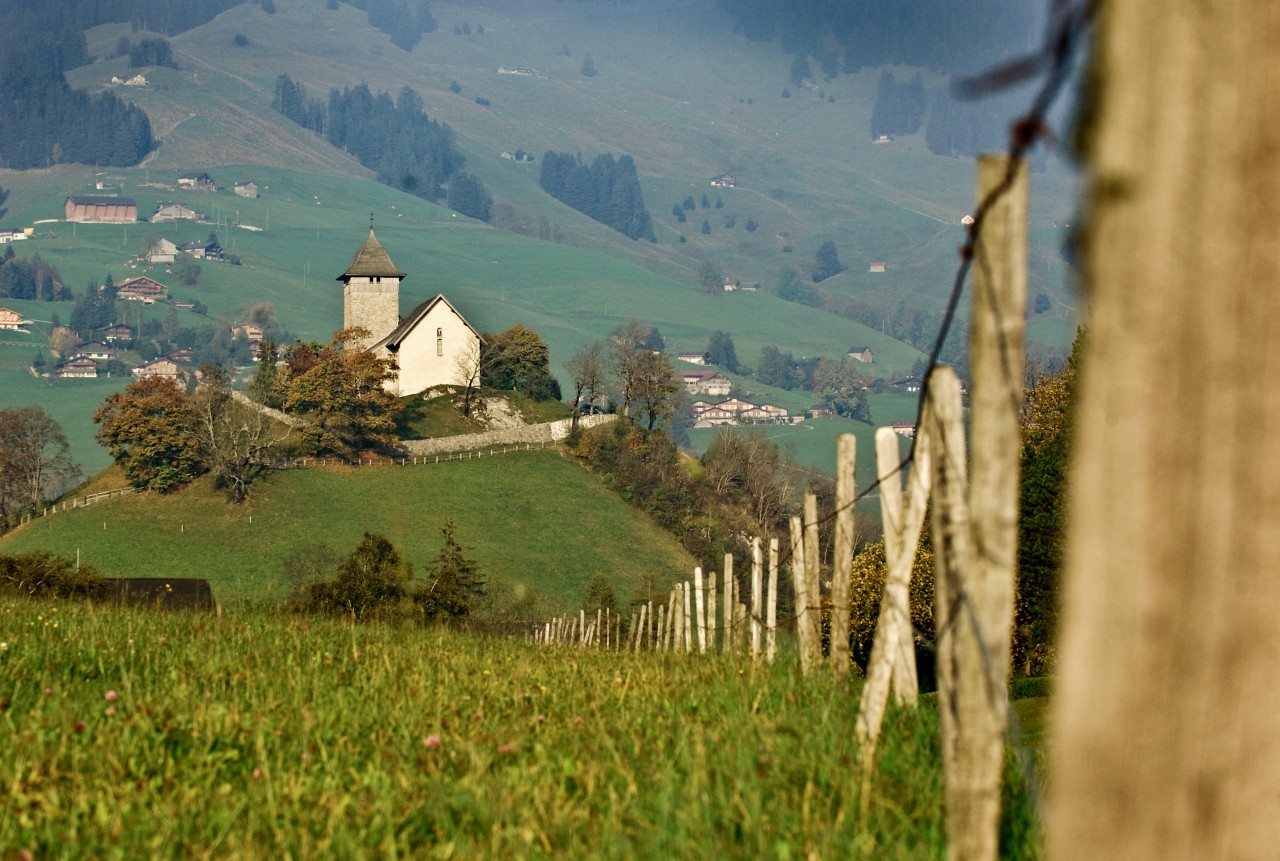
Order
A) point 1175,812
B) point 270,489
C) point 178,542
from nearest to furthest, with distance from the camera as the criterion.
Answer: point 1175,812 → point 178,542 → point 270,489

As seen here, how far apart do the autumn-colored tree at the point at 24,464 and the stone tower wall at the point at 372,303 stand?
76.6 ft

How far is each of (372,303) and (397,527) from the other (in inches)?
1469

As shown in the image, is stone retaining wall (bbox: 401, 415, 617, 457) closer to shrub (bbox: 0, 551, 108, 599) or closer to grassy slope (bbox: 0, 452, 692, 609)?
grassy slope (bbox: 0, 452, 692, 609)

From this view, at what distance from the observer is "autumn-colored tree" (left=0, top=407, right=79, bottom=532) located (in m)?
101

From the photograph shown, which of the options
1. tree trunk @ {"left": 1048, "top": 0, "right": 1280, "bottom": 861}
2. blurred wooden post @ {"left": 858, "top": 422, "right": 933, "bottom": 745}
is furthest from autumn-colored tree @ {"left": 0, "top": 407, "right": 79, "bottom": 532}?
tree trunk @ {"left": 1048, "top": 0, "right": 1280, "bottom": 861}

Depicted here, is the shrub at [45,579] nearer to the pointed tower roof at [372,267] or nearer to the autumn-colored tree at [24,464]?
the autumn-colored tree at [24,464]

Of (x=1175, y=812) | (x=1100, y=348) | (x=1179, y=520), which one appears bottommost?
(x=1175, y=812)

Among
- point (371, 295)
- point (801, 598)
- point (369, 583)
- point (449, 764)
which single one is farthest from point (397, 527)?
point (449, 764)

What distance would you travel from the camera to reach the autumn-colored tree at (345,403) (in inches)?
3856

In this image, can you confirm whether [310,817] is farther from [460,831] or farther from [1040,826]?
[1040,826]

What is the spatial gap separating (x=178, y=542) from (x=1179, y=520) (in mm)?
85224

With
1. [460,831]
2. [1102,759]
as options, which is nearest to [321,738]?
[460,831]

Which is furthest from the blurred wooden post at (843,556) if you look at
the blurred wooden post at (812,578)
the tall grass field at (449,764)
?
the tall grass field at (449,764)

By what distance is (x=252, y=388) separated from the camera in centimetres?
10369
